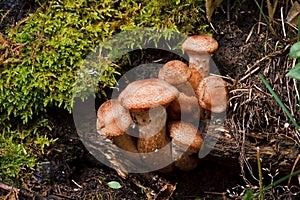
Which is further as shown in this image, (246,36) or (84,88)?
(246,36)

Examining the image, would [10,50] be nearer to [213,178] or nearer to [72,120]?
[72,120]

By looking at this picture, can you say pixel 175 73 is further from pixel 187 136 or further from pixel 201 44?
pixel 187 136

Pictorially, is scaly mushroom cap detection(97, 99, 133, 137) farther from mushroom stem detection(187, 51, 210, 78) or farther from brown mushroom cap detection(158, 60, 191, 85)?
mushroom stem detection(187, 51, 210, 78)

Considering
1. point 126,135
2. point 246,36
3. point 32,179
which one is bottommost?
point 32,179

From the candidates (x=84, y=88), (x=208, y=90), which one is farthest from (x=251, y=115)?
(x=84, y=88)

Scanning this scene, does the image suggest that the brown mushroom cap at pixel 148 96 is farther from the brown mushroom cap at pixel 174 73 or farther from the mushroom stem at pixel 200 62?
the mushroom stem at pixel 200 62

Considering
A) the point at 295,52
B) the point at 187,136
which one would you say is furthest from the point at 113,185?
the point at 295,52
